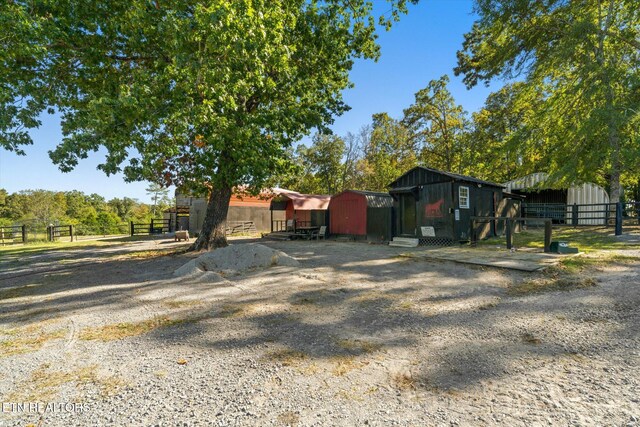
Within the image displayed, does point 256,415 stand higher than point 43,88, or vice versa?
point 43,88

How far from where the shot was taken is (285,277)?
6727mm

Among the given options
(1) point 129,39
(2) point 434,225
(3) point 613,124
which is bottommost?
(2) point 434,225

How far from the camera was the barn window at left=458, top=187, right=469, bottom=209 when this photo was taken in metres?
12.1

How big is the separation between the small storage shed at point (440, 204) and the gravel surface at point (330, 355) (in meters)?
6.41

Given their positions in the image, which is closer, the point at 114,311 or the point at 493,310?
the point at 493,310

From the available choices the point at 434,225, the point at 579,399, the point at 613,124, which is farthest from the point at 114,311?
the point at 613,124

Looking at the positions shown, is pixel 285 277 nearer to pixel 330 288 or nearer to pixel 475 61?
pixel 330 288

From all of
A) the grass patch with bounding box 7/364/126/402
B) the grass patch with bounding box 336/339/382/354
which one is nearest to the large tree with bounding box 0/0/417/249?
the grass patch with bounding box 7/364/126/402

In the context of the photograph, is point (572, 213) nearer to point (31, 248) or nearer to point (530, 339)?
point (530, 339)

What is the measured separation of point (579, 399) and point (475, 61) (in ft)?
79.3

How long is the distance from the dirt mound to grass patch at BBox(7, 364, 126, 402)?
429 cm

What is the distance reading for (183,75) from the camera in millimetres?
7562

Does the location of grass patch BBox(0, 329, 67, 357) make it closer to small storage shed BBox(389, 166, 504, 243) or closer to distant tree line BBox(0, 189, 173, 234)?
small storage shed BBox(389, 166, 504, 243)

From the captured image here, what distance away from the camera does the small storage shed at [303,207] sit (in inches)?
721
